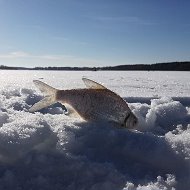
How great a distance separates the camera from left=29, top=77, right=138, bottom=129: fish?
4.27m

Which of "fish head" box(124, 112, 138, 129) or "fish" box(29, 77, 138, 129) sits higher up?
"fish" box(29, 77, 138, 129)

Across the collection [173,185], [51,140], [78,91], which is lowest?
[173,185]

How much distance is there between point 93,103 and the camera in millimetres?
4332

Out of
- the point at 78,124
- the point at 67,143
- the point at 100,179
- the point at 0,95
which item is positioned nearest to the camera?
the point at 100,179

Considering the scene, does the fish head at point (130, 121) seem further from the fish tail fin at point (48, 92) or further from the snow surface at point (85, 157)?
the fish tail fin at point (48, 92)

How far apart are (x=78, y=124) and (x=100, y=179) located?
3.36ft

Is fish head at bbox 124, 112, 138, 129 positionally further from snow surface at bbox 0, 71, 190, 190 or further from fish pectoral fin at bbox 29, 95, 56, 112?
fish pectoral fin at bbox 29, 95, 56, 112

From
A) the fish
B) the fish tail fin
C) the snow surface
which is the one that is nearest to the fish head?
the fish

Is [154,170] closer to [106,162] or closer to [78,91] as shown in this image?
[106,162]

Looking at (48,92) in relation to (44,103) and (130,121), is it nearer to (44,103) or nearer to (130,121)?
(44,103)

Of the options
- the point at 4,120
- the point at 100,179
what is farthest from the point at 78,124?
the point at 100,179

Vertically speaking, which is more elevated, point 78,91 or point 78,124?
point 78,91

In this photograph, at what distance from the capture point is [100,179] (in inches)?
117

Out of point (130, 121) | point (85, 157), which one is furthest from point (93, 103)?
point (85, 157)
